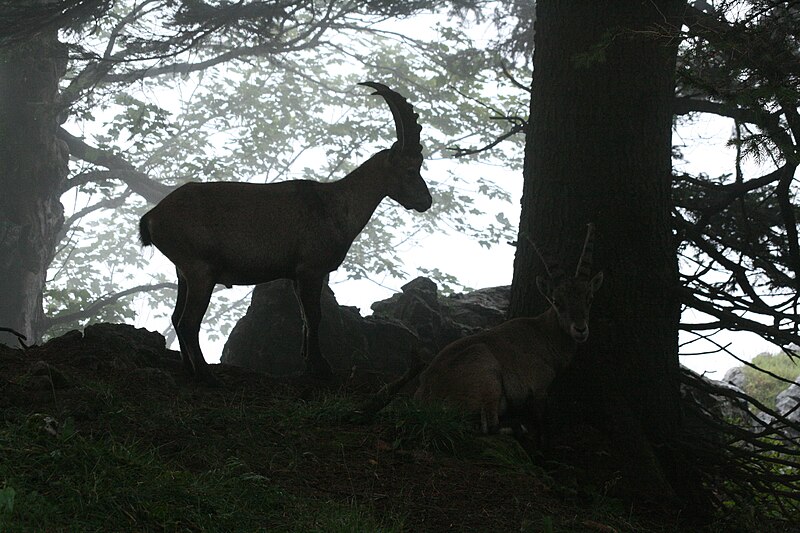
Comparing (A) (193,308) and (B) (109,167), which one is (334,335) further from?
(B) (109,167)

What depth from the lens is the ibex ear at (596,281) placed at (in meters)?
5.65

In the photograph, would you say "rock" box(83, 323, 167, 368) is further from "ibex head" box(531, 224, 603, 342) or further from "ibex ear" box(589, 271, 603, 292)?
"ibex ear" box(589, 271, 603, 292)

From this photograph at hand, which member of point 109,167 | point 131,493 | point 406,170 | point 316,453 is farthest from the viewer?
point 109,167

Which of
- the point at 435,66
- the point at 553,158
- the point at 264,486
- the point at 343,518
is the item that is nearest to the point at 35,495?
the point at 264,486

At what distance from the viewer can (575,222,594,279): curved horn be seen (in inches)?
223

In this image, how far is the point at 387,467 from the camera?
14.6ft

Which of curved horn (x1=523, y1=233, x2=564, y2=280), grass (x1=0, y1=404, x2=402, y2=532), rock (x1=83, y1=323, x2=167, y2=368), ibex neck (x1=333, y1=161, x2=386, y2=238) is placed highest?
ibex neck (x1=333, y1=161, x2=386, y2=238)

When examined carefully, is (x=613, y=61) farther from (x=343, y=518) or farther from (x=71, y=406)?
(x=71, y=406)

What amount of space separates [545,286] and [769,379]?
475 inches

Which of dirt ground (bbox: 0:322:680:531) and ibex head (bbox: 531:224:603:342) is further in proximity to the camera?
ibex head (bbox: 531:224:603:342)

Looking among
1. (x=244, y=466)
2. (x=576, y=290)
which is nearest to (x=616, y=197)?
(x=576, y=290)

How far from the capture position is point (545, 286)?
5.99m

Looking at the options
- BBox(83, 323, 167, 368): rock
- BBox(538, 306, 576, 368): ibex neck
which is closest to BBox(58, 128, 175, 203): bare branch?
BBox(83, 323, 167, 368): rock

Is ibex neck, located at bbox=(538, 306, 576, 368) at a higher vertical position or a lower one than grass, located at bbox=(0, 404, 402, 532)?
higher
